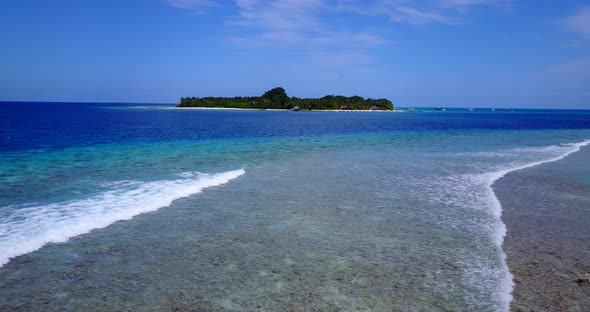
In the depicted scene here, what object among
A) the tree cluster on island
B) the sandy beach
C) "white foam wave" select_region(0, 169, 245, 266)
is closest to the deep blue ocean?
"white foam wave" select_region(0, 169, 245, 266)

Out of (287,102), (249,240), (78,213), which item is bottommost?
(249,240)

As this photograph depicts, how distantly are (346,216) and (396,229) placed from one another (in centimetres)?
175

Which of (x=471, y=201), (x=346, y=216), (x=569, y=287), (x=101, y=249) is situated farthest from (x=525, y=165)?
(x=101, y=249)

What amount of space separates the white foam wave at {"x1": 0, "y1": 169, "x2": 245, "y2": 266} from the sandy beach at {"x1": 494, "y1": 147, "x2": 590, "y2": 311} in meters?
9.88

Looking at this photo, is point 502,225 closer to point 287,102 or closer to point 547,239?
point 547,239

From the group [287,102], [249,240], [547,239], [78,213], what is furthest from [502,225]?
[287,102]

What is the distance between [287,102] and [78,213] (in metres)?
181

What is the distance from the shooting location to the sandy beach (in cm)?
714

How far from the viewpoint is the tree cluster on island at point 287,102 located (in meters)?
187

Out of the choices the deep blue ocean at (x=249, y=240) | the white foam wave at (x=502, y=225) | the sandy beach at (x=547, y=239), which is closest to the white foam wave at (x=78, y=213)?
the deep blue ocean at (x=249, y=240)

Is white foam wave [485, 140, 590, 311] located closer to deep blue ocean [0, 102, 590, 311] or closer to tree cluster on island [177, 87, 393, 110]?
deep blue ocean [0, 102, 590, 311]

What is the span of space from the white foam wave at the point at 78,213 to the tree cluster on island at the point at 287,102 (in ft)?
550

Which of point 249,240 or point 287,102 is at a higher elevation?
point 287,102

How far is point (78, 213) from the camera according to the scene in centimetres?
1172
